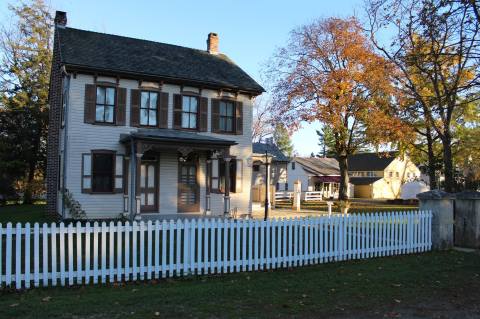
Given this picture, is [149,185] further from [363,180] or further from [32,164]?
[363,180]

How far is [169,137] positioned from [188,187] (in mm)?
3450

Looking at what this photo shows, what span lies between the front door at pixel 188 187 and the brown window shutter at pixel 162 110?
191 cm

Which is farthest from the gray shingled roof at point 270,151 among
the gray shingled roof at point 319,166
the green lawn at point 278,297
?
the gray shingled roof at point 319,166

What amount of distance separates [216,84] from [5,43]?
22.9 m

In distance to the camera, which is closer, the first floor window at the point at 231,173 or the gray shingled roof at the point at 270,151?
the first floor window at the point at 231,173

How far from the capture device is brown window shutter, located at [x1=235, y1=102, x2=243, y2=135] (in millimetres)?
21250

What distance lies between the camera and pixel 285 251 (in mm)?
9133

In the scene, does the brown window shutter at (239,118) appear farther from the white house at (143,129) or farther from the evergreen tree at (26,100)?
the evergreen tree at (26,100)

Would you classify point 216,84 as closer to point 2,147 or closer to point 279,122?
point 279,122

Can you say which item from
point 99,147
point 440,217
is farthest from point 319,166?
point 440,217

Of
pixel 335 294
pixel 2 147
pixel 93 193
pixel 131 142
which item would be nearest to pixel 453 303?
pixel 335 294

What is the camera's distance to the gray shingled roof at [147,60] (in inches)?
717

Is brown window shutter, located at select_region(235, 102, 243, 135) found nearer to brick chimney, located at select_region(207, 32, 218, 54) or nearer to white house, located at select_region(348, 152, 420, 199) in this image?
brick chimney, located at select_region(207, 32, 218, 54)

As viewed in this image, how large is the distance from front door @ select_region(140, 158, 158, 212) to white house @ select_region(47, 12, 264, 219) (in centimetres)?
4
